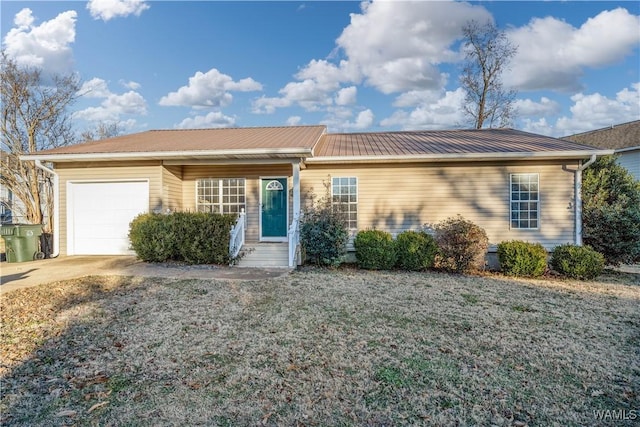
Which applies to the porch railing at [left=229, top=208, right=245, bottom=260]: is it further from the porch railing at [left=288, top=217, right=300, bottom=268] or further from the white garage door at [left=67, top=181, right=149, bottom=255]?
the white garage door at [left=67, top=181, right=149, bottom=255]

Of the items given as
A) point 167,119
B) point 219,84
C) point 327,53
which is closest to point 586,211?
point 327,53

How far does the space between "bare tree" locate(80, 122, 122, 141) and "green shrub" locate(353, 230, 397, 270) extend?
20.0m

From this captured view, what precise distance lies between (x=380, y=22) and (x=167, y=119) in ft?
41.2

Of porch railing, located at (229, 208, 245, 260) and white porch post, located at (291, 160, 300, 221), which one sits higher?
white porch post, located at (291, 160, 300, 221)

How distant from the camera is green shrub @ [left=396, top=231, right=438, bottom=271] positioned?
27.9 feet

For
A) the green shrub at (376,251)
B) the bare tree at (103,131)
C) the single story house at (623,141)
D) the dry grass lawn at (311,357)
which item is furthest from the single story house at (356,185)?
the bare tree at (103,131)

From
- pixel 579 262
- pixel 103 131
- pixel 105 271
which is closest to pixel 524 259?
pixel 579 262

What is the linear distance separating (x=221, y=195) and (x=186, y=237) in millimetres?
→ 2750

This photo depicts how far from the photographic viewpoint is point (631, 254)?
846cm

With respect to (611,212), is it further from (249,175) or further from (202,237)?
(202,237)

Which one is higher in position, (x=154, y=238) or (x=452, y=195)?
(x=452, y=195)

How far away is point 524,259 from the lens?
8.16 m

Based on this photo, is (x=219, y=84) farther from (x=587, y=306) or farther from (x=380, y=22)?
(x=587, y=306)

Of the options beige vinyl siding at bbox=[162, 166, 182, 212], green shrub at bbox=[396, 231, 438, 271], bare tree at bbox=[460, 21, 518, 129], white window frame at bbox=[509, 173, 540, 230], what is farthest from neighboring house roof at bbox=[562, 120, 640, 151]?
beige vinyl siding at bbox=[162, 166, 182, 212]
